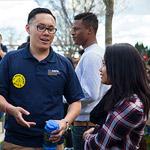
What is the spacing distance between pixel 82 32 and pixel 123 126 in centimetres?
218

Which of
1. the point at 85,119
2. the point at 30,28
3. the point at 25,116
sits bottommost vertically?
the point at 85,119

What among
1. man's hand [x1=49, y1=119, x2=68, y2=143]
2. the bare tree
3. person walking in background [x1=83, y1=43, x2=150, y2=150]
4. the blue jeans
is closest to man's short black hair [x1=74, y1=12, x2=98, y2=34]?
the blue jeans

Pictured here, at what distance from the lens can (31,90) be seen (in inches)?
128

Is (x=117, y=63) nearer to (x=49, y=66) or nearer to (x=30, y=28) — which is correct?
(x=49, y=66)

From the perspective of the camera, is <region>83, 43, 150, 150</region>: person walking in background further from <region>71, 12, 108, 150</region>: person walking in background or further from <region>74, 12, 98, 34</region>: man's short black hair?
<region>74, 12, 98, 34</region>: man's short black hair

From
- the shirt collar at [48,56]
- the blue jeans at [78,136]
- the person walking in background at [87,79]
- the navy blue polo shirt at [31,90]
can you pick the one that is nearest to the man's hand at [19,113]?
the navy blue polo shirt at [31,90]

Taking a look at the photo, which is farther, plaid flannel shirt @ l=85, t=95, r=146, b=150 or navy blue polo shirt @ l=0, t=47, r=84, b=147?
navy blue polo shirt @ l=0, t=47, r=84, b=147

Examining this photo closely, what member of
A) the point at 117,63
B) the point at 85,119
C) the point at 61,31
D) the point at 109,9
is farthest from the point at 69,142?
the point at 61,31

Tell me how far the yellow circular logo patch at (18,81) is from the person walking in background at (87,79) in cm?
119

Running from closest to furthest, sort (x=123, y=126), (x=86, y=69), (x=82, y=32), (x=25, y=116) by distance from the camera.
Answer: (x=123, y=126) → (x=25, y=116) → (x=86, y=69) → (x=82, y=32)

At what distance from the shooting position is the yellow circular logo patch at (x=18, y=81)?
327 centimetres

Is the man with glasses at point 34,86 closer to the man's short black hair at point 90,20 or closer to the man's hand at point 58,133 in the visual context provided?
the man's hand at point 58,133

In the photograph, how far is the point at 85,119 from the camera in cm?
453

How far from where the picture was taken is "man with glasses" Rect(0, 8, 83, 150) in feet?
10.7
